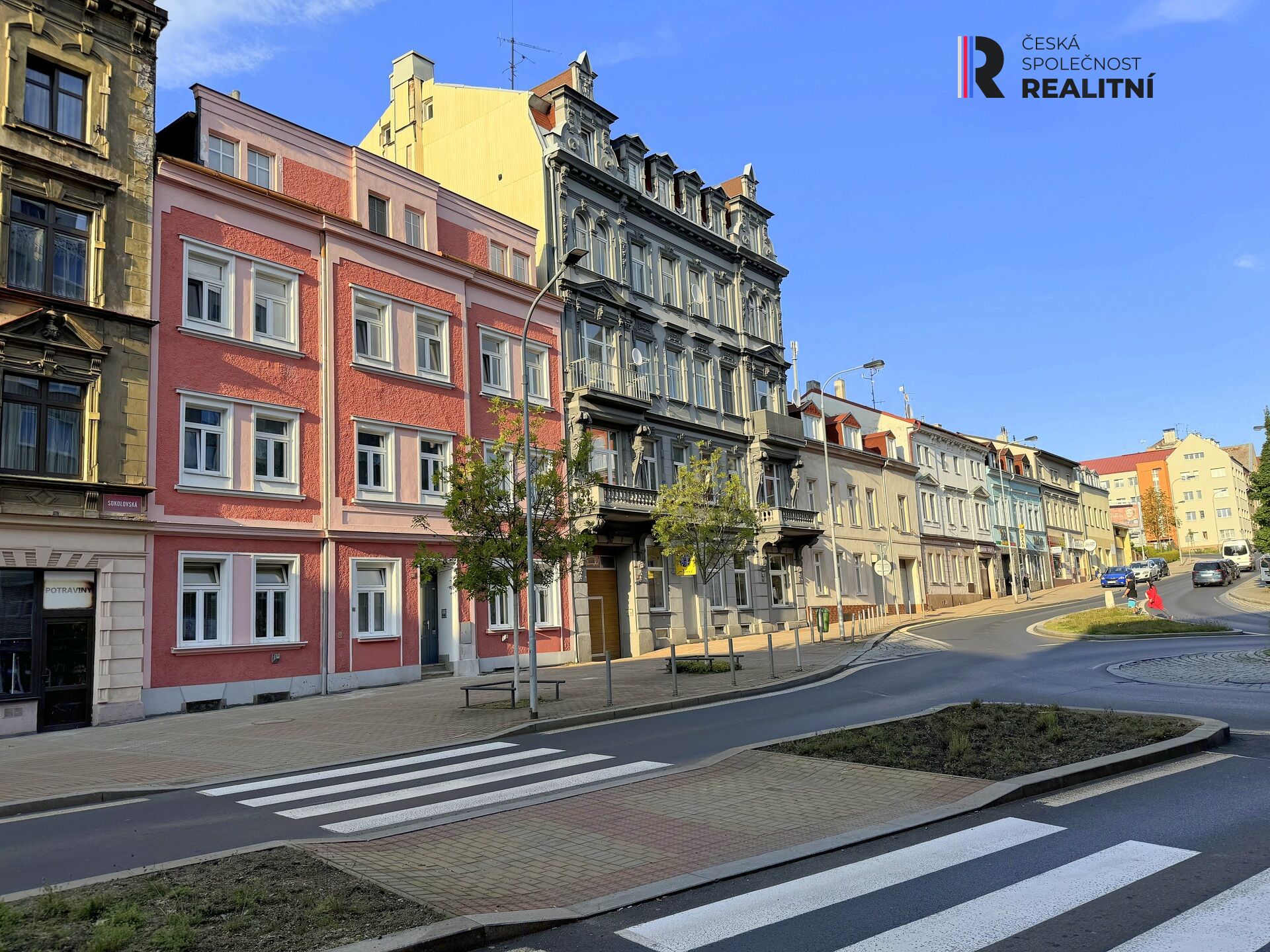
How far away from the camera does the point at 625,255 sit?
35594mm

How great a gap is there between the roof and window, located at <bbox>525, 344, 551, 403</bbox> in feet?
398

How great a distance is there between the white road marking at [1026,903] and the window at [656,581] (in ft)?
89.6

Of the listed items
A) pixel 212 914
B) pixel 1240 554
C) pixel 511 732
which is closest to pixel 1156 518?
pixel 1240 554

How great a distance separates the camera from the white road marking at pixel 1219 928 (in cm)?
479

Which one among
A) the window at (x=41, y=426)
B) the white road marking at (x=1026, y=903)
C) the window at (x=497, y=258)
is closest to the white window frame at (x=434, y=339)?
the window at (x=497, y=258)

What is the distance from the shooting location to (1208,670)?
18.0 meters

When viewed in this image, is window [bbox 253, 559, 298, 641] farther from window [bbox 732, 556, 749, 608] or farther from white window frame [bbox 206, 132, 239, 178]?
window [bbox 732, 556, 749, 608]

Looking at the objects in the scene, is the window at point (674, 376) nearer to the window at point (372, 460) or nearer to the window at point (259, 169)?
the window at point (372, 460)

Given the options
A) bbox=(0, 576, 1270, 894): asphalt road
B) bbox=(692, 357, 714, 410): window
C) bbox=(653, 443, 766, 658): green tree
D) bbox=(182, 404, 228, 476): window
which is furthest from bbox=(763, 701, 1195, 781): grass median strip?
bbox=(692, 357, 714, 410): window

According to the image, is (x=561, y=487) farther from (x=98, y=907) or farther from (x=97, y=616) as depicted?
(x=98, y=907)

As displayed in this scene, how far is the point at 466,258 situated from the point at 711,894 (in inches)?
1036

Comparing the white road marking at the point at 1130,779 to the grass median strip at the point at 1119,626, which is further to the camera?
the grass median strip at the point at 1119,626

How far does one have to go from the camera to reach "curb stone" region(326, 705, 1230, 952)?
5.25 m

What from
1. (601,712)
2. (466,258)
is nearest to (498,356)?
(466,258)
